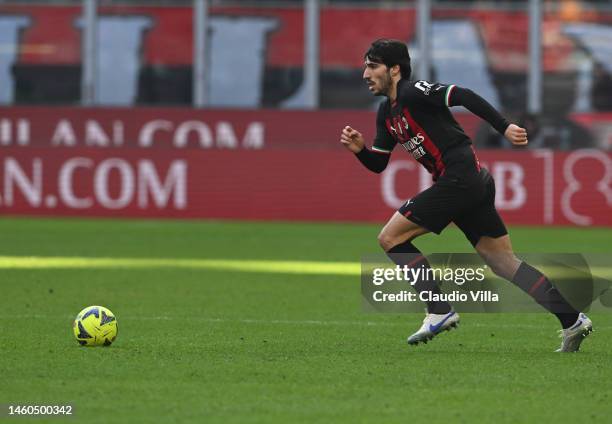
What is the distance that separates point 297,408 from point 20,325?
4378mm

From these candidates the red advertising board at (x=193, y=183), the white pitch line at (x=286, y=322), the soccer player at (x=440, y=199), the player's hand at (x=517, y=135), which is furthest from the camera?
the red advertising board at (x=193, y=183)

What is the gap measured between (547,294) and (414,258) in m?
0.93

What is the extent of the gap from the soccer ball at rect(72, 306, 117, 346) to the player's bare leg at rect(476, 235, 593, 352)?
2.59 metres

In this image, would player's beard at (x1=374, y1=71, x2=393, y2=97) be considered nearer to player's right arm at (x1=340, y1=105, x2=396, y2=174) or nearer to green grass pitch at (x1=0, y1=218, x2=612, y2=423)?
player's right arm at (x1=340, y1=105, x2=396, y2=174)

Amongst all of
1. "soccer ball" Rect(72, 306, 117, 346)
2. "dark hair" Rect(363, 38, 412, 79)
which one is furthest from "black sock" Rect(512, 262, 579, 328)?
"soccer ball" Rect(72, 306, 117, 346)

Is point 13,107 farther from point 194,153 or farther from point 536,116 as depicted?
point 536,116

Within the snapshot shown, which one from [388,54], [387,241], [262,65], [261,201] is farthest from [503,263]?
[262,65]

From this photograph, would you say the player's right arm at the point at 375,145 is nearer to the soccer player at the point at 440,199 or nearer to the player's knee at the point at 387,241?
the soccer player at the point at 440,199

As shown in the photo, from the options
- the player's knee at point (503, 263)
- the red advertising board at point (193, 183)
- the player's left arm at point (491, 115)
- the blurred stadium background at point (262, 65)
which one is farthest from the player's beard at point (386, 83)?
the blurred stadium background at point (262, 65)

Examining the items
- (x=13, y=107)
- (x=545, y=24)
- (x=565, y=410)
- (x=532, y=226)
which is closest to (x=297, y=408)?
(x=565, y=410)

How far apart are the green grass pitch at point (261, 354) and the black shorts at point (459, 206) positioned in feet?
2.87

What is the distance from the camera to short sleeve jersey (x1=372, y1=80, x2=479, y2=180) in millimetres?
10008

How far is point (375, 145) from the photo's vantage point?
1057cm

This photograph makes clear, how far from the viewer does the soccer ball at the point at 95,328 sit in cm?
1017
